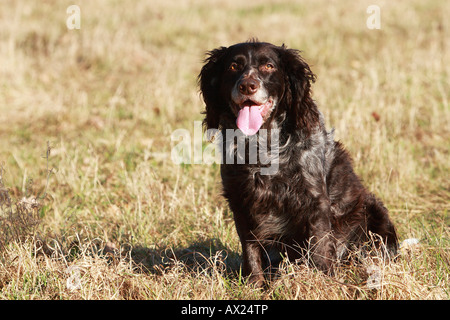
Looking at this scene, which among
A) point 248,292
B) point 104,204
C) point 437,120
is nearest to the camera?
point 248,292

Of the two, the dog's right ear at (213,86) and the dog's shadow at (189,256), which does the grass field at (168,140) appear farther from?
the dog's right ear at (213,86)

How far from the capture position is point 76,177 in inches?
206

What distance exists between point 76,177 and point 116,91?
2.84 m

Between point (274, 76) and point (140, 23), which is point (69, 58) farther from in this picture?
point (274, 76)

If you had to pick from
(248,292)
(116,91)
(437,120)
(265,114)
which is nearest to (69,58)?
(116,91)

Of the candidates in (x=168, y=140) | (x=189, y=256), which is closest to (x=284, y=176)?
(x=189, y=256)

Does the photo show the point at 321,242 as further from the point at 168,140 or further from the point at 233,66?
the point at 168,140

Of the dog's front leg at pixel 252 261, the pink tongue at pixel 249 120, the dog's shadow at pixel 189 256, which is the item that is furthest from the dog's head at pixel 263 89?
the dog's shadow at pixel 189 256

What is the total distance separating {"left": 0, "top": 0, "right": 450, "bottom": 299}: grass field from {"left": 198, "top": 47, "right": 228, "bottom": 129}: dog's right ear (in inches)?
31.6

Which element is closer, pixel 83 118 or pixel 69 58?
pixel 83 118

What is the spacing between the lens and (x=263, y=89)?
3572mm

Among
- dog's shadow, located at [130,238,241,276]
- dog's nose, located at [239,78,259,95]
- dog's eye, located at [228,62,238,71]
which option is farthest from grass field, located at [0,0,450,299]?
dog's eye, located at [228,62,238,71]

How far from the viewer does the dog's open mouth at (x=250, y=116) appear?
358 cm

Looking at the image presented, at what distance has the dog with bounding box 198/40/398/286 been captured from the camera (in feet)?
11.5
